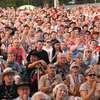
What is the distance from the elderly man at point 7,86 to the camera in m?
10.0

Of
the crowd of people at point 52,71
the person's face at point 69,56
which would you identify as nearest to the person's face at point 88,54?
the crowd of people at point 52,71

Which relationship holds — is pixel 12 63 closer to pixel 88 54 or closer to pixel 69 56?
pixel 69 56

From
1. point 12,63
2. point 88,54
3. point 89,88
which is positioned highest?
point 12,63

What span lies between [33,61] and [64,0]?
5463 centimetres

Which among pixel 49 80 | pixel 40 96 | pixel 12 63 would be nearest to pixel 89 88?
pixel 49 80

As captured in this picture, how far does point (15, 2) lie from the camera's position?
64812mm

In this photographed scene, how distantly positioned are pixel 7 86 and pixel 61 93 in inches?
44.2

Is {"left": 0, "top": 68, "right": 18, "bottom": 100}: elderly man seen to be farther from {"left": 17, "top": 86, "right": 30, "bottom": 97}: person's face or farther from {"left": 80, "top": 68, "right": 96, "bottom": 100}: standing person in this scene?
{"left": 80, "top": 68, "right": 96, "bottom": 100}: standing person

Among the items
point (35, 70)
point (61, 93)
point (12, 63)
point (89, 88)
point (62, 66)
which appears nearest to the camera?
point (61, 93)

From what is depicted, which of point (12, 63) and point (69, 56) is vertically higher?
point (12, 63)

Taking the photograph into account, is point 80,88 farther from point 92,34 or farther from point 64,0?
point 64,0

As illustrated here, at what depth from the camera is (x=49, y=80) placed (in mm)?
10766

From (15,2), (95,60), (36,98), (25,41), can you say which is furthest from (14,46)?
(15,2)

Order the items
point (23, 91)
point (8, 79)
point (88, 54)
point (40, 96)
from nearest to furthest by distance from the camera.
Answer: point (40, 96), point (23, 91), point (8, 79), point (88, 54)
